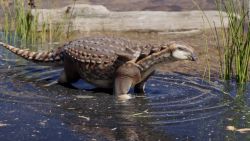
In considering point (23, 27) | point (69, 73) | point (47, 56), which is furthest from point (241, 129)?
point (23, 27)

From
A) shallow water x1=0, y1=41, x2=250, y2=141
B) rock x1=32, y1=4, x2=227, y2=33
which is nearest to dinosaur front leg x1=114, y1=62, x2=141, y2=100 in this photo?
shallow water x1=0, y1=41, x2=250, y2=141

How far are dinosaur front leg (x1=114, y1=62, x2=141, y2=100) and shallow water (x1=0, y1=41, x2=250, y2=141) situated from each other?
0.40 feet

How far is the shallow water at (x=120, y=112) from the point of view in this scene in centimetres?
456

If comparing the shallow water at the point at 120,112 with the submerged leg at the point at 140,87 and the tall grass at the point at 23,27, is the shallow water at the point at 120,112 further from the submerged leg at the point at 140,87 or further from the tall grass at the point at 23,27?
the tall grass at the point at 23,27

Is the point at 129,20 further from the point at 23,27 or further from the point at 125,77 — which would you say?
the point at 125,77

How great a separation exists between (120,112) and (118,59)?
99cm

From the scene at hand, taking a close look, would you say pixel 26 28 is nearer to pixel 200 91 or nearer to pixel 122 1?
pixel 200 91

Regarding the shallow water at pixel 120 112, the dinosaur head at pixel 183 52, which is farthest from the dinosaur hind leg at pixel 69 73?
the dinosaur head at pixel 183 52

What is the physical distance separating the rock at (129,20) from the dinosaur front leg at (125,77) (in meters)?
6.63

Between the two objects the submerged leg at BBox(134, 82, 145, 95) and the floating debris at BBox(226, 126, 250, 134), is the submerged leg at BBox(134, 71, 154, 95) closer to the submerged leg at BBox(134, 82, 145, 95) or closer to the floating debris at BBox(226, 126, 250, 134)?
the submerged leg at BBox(134, 82, 145, 95)

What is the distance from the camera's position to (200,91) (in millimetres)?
6230

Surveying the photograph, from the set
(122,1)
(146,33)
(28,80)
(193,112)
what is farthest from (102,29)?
(193,112)

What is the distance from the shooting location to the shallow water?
4.56 m

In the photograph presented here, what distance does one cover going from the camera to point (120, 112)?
523 centimetres
